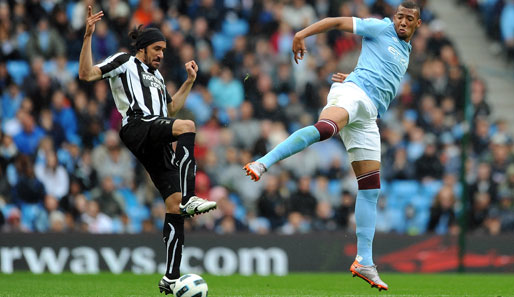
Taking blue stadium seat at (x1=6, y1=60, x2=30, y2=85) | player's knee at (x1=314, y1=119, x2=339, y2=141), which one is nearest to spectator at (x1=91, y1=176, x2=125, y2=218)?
blue stadium seat at (x1=6, y1=60, x2=30, y2=85)

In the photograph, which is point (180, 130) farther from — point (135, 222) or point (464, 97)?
point (464, 97)

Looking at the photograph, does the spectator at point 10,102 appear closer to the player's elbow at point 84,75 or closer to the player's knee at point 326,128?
the player's elbow at point 84,75

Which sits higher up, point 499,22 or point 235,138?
point 499,22

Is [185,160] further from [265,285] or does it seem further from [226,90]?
[226,90]

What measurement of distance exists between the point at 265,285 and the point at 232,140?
3926 millimetres

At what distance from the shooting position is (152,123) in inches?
333

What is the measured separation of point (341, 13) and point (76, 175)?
6.23 meters

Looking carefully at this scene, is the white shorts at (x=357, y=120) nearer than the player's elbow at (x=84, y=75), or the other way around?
the player's elbow at (x=84, y=75)

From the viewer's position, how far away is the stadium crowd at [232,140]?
13.8 m

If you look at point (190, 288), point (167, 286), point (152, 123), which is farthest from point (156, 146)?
point (190, 288)

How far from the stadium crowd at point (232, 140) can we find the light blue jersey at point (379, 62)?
5.28m

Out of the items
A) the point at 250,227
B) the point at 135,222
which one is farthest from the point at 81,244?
the point at 250,227

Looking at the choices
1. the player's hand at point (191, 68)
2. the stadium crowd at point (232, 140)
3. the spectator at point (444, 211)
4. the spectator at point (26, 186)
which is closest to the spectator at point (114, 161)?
the stadium crowd at point (232, 140)

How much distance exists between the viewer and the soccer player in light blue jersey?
8.58 metres
